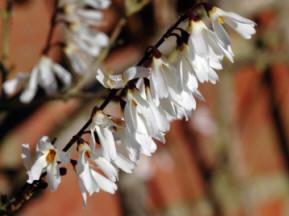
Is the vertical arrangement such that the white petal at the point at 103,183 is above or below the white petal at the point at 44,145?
below

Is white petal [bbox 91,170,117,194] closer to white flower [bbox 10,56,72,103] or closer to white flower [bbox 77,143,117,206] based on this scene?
white flower [bbox 77,143,117,206]

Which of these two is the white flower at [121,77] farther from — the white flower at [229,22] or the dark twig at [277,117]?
the dark twig at [277,117]

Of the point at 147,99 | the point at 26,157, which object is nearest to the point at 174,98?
the point at 147,99

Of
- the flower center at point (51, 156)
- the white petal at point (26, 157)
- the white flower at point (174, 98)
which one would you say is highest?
the white petal at point (26, 157)

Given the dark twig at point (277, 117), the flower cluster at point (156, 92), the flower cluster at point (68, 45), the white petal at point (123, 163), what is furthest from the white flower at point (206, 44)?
the dark twig at point (277, 117)

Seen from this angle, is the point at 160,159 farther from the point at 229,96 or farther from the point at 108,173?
the point at 108,173

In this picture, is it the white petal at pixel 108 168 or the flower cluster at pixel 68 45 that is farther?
the flower cluster at pixel 68 45

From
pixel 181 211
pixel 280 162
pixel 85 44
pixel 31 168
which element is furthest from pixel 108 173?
pixel 280 162
